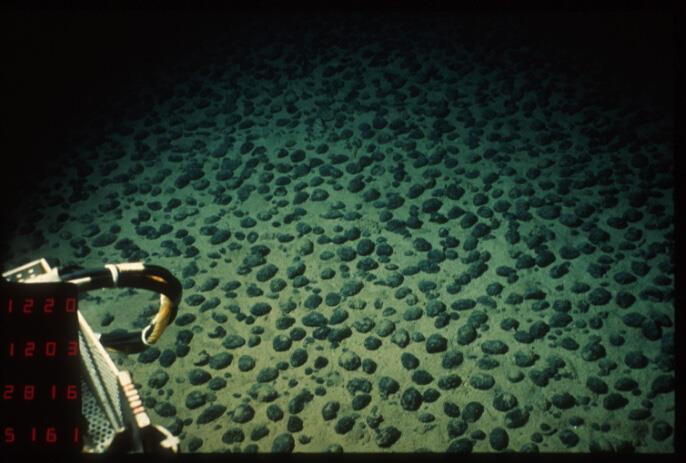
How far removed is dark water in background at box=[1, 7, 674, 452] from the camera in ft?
7.14

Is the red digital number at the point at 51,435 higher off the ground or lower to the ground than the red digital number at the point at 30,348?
lower

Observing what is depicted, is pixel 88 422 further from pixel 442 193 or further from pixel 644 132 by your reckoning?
pixel 644 132

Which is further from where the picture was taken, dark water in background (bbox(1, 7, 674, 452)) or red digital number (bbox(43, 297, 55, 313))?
dark water in background (bbox(1, 7, 674, 452))

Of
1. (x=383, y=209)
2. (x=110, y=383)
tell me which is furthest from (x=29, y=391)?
(x=383, y=209)

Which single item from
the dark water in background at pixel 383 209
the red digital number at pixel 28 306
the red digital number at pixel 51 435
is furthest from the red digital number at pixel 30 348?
the dark water in background at pixel 383 209

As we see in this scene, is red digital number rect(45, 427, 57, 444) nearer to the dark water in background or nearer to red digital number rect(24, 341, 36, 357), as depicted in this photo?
red digital number rect(24, 341, 36, 357)

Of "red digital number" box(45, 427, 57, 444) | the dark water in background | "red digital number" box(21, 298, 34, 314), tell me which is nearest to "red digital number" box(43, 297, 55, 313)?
"red digital number" box(21, 298, 34, 314)

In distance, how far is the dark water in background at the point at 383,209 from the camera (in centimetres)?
218

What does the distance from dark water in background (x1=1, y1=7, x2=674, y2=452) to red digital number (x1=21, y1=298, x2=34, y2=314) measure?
1.04 meters

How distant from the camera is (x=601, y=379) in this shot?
2.17 m

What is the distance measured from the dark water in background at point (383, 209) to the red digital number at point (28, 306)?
3.41 ft

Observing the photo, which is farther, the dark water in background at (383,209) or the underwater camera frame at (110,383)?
the dark water in background at (383,209)

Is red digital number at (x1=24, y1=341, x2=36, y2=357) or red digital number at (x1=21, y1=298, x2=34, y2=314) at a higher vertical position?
red digital number at (x1=21, y1=298, x2=34, y2=314)

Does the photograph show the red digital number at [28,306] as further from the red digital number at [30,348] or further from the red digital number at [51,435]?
the red digital number at [51,435]
